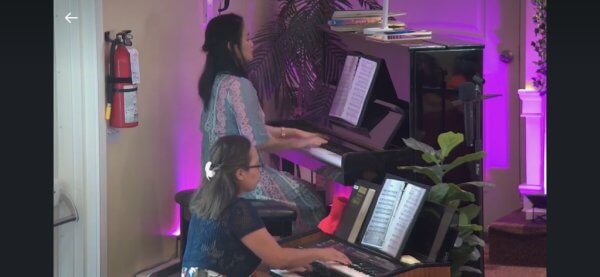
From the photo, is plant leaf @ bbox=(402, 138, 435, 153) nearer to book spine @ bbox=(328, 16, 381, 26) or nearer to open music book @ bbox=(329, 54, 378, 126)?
open music book @ bbox=(329, 54, 378, 126)

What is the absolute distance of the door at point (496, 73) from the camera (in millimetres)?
6387

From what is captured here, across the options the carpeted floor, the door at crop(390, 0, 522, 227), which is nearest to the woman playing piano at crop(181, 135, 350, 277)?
the carpeted floor

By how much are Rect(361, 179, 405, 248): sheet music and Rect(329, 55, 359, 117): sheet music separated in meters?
1.40

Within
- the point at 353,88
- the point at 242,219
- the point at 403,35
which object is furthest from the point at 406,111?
the point at 242,219

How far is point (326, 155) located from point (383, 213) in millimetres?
1137

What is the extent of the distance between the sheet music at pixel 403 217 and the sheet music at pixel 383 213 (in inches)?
1.0

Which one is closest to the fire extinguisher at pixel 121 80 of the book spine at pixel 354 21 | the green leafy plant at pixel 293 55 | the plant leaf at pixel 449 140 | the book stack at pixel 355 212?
the green leafy plant at pixel 293 55

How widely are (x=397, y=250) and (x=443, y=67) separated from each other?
1.17m

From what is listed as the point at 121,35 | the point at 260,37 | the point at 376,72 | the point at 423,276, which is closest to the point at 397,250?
the point at 423,276

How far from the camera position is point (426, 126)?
478 cm

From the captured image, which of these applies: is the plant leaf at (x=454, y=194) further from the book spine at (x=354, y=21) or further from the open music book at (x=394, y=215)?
the book spine at (x=354, y=21)

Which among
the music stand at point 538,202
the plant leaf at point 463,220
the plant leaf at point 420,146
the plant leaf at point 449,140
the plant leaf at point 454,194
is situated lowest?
the music stand at point 538,202

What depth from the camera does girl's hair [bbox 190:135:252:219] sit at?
452cm

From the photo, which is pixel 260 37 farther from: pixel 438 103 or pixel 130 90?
pixel 438 103
